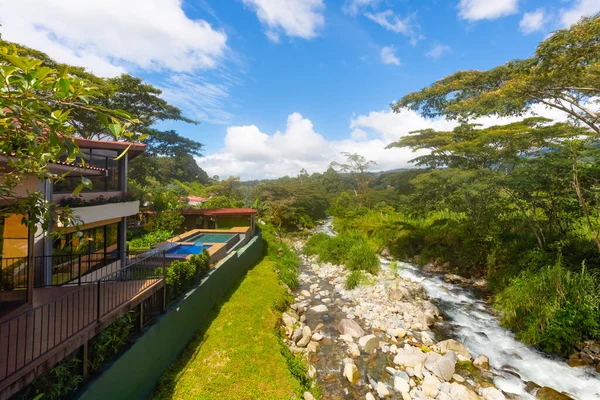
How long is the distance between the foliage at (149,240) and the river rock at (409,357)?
1242cm

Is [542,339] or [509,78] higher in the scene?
[509,78]

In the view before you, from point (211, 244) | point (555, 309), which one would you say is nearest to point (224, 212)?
point (211, 244)

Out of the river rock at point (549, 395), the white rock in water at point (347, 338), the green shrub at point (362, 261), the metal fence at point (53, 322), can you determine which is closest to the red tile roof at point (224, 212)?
the green shrub at point (362, 261)

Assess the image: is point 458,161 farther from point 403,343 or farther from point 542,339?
point 403,343

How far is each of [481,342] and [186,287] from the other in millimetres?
10854

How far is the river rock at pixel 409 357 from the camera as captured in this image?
836 centimetres

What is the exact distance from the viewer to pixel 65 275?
28.0 feet

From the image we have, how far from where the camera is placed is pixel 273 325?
945 centimetres

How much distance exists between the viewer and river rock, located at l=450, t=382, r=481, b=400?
6964mm

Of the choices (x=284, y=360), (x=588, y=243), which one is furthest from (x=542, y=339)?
(x=284, y=360)

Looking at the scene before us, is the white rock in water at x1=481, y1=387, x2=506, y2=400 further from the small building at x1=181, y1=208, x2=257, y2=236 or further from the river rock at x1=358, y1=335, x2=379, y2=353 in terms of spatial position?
the small building at x1=181, y1=208, x2=257, y2=236

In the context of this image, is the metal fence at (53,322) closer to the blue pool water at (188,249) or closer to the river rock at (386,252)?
the blue pool water at (188,249)

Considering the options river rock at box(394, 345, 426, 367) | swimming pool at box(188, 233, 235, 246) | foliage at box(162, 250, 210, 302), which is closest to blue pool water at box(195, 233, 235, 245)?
swimming pool at box(188, 233, 235, 246)

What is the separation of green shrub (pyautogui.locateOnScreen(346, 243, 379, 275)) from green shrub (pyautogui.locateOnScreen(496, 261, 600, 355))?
7077 millimetres
